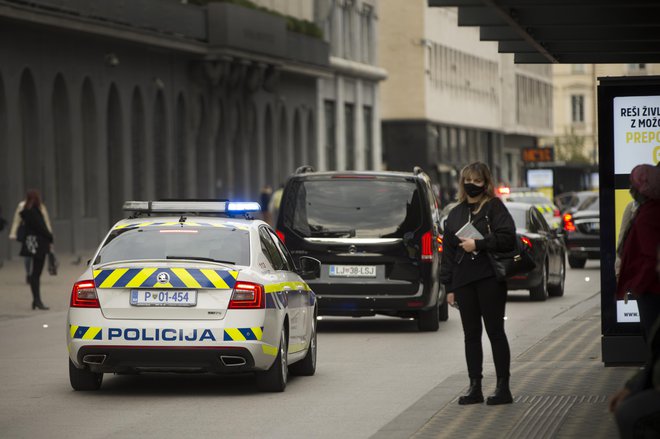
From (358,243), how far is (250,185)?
140 feet

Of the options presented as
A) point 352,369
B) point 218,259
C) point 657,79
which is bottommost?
point 352,369

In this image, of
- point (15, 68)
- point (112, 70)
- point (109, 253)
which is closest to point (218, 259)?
point (109, 253)

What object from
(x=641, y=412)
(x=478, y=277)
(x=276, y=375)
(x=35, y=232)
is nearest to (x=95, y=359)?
(x=276, y=375)

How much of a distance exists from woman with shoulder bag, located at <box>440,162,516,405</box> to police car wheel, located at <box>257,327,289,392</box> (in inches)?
67.6

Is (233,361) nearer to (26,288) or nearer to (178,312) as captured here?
(178,312)

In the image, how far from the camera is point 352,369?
15.4 m

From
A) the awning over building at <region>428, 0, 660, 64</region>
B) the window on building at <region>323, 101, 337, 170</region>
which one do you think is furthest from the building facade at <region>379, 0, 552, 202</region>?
the awning over building at <region>428, 0, 660, 64</region>

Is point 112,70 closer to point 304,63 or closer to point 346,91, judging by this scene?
point 304,63

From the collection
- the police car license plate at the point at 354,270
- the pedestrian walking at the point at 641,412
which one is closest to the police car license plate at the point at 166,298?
the pedestrian walking at the point at 641,412

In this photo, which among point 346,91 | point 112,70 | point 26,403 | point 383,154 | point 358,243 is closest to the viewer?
point 26,403

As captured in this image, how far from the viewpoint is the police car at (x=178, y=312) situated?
41.8ft

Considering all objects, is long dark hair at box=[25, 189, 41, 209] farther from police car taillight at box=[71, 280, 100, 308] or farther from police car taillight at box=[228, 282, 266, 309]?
police car taillight at box=[228, 282, 266, 309]

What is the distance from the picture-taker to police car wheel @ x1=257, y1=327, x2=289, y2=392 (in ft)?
43.7

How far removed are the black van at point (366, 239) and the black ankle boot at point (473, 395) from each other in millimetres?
7190
